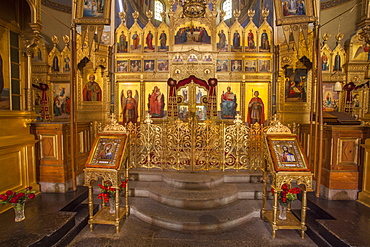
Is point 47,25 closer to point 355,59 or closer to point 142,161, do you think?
point 142,161

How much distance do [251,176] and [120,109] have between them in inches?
303

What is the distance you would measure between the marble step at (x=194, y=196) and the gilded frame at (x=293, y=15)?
421 centimetres

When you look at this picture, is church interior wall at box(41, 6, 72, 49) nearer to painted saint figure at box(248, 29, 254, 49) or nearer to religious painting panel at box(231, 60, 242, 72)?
religious painting panel at box(231, 60, 242, 72)

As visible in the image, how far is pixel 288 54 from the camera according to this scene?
9.13 metres

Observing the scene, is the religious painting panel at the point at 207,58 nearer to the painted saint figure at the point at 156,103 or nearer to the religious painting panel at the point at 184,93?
the religious painting panel at the point at 184,93

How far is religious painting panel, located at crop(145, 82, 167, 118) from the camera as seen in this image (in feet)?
34.1

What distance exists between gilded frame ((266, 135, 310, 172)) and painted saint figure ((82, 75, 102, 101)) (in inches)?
358

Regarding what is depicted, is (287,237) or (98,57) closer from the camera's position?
(287,237)

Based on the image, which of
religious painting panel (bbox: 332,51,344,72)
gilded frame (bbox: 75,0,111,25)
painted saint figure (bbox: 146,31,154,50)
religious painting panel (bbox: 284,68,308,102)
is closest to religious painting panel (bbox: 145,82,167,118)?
painted saint figure (bbox: 146,31,154,50)

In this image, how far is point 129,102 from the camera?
10328 mm

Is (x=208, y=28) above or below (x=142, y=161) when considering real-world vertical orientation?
above

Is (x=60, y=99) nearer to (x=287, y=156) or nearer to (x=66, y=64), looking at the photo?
(x=66, y=64)

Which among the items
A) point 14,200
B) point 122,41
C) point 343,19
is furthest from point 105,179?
point 343,19

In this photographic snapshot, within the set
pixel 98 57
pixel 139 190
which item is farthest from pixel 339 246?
pixel 98 57
